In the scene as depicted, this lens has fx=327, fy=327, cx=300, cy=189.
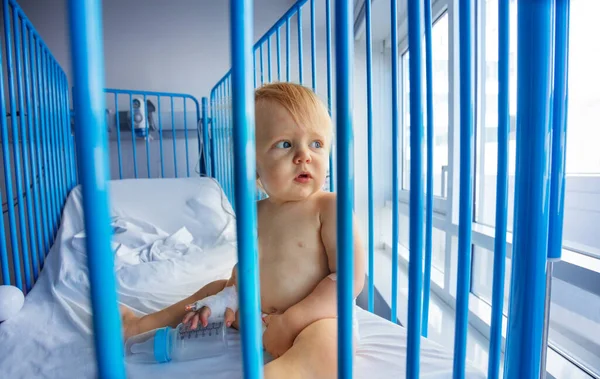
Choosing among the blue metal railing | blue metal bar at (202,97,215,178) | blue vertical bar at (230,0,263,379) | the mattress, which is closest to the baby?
the mattress

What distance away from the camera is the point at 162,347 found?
65cm

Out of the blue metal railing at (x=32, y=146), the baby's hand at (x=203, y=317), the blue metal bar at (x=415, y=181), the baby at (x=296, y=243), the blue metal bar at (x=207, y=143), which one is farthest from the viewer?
the blue metal bar at (x=207, y=143)

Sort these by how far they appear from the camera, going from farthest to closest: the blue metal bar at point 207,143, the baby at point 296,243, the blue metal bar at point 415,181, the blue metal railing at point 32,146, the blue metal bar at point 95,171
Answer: the blue metal bar at point 207,143 → the blue metal railing at point 32,146 → the baby at point 296,243 → the blue metal bar at point 415,181 → the blue metal bar at point 95,171

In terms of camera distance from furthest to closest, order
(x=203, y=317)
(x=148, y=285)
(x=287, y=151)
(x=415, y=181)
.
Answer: (x=148, y=285), (x=203, y=317), (x=287, y=151), (x=415, y=181)

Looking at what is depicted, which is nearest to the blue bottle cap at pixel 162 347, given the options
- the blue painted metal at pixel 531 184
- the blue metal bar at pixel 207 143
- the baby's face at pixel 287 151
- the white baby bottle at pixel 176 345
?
the white baby bottle at pixel 176 345

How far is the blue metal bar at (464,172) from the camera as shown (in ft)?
1.38

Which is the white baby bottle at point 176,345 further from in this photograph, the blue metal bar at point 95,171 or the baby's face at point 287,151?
the blue metal bar at point 95,171

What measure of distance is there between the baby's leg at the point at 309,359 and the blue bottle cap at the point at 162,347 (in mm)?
255

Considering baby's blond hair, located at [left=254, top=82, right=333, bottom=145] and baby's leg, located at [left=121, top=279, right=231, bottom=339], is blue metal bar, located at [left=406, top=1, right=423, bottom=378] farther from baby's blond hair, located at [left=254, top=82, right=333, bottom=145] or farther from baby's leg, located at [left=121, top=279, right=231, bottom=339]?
baby's leg, located at [left=121, top=279, right=231, bottom=339]

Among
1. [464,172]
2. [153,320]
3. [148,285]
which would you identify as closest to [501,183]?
[464,172]

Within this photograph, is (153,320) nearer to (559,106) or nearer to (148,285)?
(148,285)

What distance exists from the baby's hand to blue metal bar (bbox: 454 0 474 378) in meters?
0.47

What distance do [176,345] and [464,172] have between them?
0.63 metres

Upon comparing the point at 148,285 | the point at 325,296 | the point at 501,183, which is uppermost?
the point at 501,183
